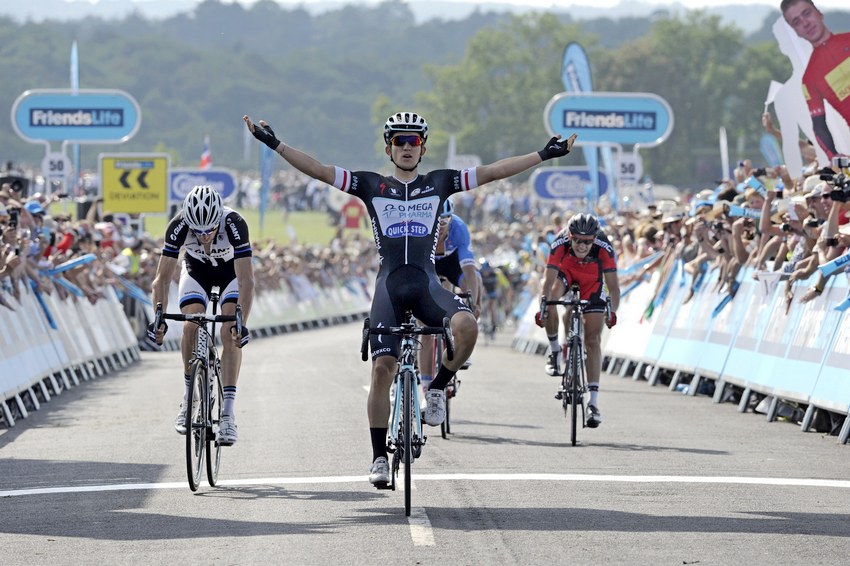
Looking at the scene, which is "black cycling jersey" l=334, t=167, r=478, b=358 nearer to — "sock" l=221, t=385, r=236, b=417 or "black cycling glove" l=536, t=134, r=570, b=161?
"black cycling glove" l=536, t=134, r=570, b=161

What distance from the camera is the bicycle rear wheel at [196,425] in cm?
1165

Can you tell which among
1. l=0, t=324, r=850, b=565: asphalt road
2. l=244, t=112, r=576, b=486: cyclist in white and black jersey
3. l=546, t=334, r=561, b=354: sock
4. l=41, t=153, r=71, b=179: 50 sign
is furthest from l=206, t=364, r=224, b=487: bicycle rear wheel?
l=41, t=153, r=71, b=179: 50 sign

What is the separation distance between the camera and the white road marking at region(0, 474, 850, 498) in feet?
40.3

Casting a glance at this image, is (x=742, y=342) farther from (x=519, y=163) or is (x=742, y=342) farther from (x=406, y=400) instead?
(x=406, y=400)

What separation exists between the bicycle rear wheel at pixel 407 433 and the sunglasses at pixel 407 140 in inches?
59.1

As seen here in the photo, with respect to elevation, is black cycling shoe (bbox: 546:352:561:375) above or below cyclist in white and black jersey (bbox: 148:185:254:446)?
below

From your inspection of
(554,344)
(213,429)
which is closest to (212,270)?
(213,429)

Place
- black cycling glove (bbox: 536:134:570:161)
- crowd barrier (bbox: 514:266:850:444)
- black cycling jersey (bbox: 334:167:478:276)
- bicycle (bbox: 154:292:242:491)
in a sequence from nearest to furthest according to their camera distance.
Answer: black cycling jersey (bbox: 334:167:478:276) → black cycling glove (bbox: 536:134:570:161) → bicycle (bbox: 154:292:242:491) → crowd barrier (bbox: 514:266:850:444)

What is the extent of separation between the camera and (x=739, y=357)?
19.7 m

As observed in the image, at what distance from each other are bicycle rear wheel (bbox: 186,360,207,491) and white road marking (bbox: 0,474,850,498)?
0.39m

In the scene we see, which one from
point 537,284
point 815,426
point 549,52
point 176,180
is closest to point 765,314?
point 815,426

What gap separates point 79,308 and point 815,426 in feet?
42.2

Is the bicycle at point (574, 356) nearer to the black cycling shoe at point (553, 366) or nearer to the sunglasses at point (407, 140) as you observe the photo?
the black cycling shoe at point (553, 366)

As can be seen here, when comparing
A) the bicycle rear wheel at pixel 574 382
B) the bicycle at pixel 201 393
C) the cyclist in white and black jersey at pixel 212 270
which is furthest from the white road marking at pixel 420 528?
the bicycle rear wheel at pixel 574 382
